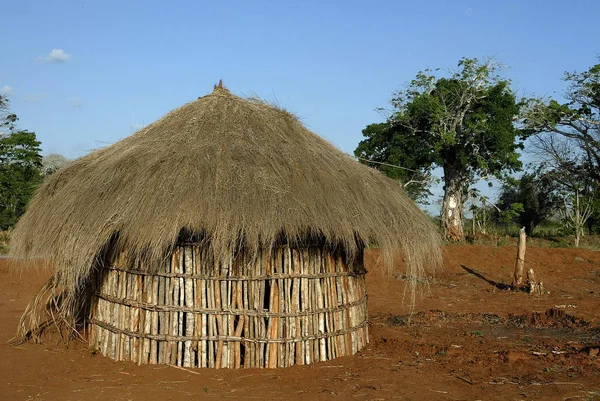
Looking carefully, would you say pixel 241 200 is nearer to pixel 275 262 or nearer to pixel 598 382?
pixel 275 262

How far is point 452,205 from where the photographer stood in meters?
20.6

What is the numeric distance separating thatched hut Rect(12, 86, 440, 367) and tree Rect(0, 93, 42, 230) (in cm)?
1521

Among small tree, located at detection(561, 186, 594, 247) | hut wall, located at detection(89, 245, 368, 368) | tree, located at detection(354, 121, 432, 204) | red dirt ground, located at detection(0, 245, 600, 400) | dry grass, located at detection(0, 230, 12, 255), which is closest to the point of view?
red dirt ground, located at detection(0, 245, 600, 400)

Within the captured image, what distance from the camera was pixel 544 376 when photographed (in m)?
6.50

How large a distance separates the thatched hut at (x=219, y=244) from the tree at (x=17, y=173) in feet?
49.9

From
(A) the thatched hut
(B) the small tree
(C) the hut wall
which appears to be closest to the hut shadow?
(B) the small tree

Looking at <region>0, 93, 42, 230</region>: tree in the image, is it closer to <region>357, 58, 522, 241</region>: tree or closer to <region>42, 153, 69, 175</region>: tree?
<region>42, 153, 69, 175</region>: tree

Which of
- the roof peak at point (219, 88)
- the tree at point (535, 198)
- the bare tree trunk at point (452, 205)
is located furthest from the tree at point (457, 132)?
the roof peak at point (219, 88)

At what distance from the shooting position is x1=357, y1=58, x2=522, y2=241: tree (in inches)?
762

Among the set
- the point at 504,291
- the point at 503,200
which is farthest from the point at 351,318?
the point at 503,200

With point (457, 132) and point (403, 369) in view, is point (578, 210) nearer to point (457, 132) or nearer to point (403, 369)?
point (457, 132)

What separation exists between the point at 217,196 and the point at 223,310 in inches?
47.5

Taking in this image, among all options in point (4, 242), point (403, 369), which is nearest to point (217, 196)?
point (403, 369)

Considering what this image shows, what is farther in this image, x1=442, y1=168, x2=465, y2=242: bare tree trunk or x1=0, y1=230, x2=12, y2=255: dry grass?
x1=442, y1=168, x2=465, y2=242: bare tree trunk
